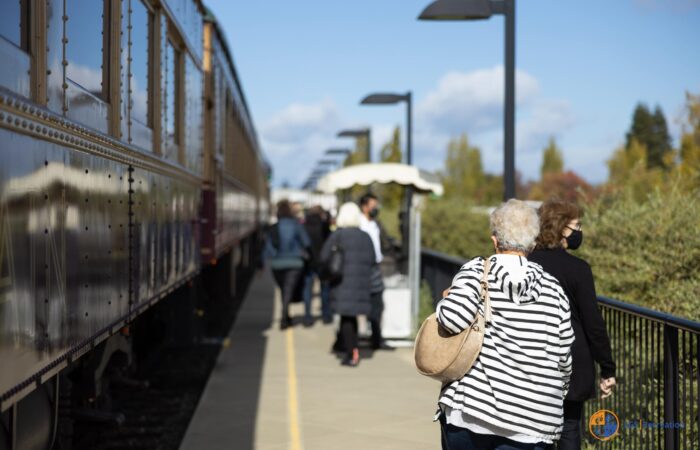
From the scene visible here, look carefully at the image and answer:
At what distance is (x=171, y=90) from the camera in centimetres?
812

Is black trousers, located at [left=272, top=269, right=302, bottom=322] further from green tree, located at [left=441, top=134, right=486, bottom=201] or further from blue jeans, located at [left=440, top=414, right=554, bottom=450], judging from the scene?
green tree, located at [left=441, top=134, right=486, bottom=201]

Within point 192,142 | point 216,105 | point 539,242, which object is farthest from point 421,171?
point 539,242

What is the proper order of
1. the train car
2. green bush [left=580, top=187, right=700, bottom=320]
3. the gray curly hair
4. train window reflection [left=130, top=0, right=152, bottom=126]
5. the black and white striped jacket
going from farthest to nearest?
green bush [left=580, top=187, right=700, bottom=320], train window reflection [left=130, top=0, right=152, bottom=126], the gray curly hair, the black and white striped jacket, the train car

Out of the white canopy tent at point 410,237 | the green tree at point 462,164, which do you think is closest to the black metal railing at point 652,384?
the white canopy tent at point 410,237

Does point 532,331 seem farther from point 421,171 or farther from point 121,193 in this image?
point 421,171

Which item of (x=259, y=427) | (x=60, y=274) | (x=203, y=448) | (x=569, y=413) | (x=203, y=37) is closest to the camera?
(x=60, y=274)

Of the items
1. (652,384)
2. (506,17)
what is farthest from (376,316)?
(652,384)

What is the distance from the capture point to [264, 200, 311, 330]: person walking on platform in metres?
14.8

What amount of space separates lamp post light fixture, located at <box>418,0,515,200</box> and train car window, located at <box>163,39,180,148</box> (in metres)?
2.59

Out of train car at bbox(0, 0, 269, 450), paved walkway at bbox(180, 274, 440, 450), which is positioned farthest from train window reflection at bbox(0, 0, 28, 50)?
paved walkway at bbox(180, 274, 440, 450)

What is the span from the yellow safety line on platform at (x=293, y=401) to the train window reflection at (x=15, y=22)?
442 cm

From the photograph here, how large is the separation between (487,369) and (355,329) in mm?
7502

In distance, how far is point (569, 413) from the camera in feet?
16.5

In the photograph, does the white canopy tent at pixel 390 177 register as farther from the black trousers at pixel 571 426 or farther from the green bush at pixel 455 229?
the green bush at pixel 455 229
